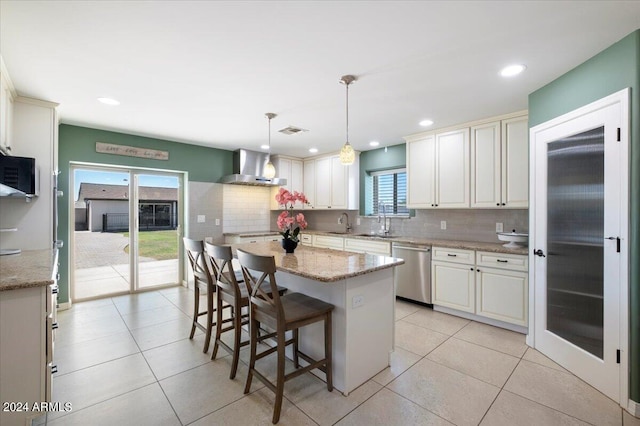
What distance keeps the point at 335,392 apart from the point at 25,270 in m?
2.28

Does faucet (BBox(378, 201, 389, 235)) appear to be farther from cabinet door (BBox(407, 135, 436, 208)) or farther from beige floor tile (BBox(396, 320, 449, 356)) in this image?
beige floor tile (BBox(396, 320, 449, 356))

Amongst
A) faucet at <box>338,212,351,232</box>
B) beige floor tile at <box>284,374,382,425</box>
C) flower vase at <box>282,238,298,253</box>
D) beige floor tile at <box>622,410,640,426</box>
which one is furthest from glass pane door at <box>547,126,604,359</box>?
faucet at <box>338,212,351,232</box>

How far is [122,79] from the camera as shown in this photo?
250 cm

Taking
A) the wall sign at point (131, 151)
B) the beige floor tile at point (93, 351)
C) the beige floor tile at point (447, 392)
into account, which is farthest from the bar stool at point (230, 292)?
the wall sign at point (131, 151)

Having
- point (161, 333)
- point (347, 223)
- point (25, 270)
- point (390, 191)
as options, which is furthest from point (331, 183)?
point (25, 270)

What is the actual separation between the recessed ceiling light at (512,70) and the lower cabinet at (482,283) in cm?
182

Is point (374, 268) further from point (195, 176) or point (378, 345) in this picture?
point (195, 176)

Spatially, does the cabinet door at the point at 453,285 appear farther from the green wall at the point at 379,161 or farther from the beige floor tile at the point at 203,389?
the beige floor tile at the point at 203,389

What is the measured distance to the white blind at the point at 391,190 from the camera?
4895mm

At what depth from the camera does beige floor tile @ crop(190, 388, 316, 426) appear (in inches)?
69.5

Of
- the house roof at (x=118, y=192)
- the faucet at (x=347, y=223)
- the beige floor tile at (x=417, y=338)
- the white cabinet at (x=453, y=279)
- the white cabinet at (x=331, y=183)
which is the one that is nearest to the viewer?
the beige floor tile at (x=417, y=338)

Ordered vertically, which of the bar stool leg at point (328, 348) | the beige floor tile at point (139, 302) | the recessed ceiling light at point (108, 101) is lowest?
the beige floor tile at point (139, 302)

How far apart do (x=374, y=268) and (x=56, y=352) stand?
304cm

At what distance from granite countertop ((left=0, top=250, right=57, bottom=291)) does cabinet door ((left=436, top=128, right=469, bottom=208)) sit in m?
4.04
